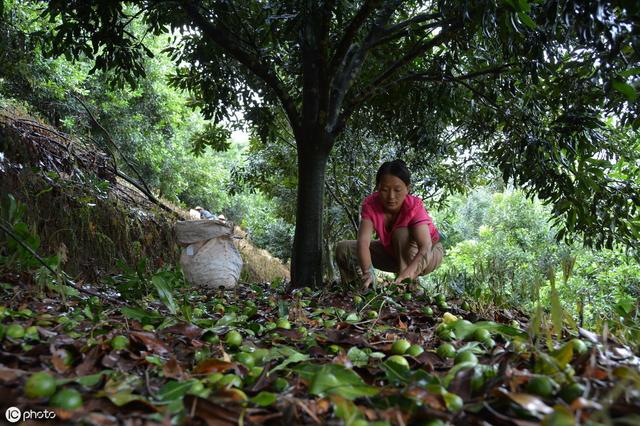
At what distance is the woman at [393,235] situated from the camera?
353 cm

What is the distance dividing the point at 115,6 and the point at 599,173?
407 centimetres

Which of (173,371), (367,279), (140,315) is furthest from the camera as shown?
(367,279)

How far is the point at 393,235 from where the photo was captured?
3.92 meters

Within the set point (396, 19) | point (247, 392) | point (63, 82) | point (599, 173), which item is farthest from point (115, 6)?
point (63, 82)

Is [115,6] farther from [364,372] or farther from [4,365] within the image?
[364,372]

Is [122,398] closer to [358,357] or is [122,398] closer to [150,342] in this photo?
[150,342]

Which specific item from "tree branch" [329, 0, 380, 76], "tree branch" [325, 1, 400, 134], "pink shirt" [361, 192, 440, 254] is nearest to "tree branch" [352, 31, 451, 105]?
"tree branch" [325, 1, 400, 134]

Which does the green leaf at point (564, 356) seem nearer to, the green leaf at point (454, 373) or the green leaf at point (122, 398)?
the green leaf at point (454, 373)

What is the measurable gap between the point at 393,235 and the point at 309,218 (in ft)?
2.54

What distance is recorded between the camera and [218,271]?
466 centimetres

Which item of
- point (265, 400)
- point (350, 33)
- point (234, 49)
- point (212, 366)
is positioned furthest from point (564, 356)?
point (234, 49)

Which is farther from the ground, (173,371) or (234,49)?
(234,49)

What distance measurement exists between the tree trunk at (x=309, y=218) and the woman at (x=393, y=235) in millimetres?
323

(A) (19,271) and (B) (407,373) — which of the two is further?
(A) (19,271)
